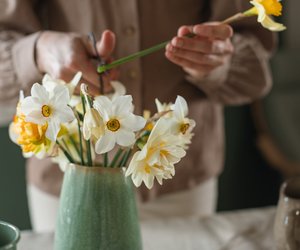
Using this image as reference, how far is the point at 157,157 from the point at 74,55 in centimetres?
24

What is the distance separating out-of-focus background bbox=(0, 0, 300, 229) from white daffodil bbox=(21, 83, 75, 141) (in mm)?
1184

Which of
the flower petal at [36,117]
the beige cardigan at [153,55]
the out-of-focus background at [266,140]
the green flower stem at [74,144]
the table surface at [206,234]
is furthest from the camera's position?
the out-of-focus background at [266,140]

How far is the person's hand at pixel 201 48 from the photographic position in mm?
775

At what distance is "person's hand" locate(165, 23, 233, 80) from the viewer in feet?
2.54

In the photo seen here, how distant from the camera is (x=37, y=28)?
107cm

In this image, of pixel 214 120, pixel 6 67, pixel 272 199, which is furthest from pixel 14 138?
pixel 272 199

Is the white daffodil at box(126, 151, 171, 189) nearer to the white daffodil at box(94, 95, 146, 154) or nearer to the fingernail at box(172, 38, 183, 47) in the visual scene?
the white daffodil at box(94, 95, 146, 154)

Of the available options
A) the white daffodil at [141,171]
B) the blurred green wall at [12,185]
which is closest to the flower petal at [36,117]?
the white daffodil at [141,171]

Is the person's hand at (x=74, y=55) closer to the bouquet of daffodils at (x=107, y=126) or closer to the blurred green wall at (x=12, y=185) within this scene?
the bouquet of daffodils at (x=107, y=126)

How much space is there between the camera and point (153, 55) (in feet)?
3.59

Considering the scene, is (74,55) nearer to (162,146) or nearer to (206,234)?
(162,146)

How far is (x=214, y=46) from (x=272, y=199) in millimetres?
1460

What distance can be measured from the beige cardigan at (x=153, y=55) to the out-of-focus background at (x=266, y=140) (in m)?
0.77

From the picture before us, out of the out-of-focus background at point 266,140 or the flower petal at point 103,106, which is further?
the out-of-focus background at point 266,140
